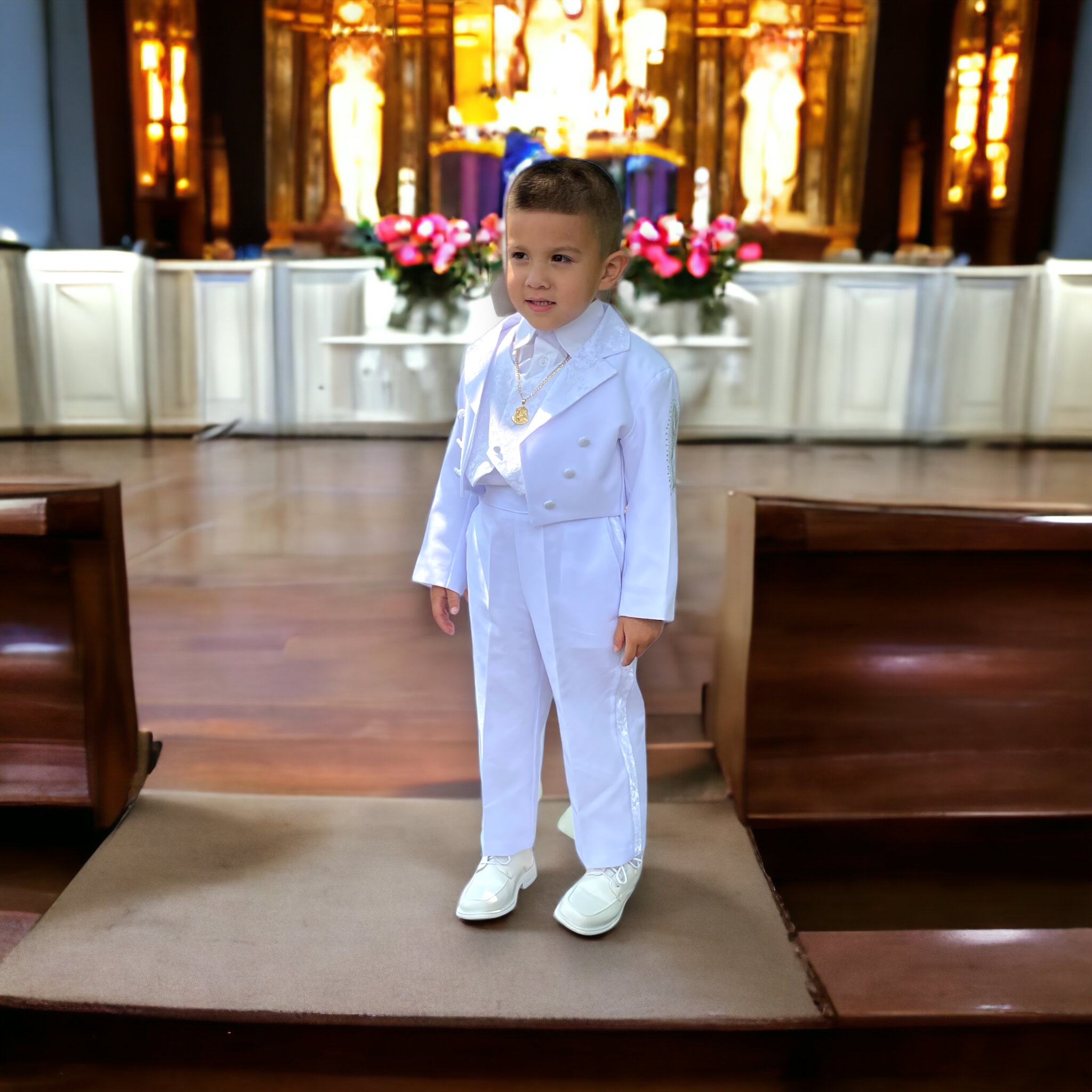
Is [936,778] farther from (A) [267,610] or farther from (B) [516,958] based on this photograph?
(A) [267,610]

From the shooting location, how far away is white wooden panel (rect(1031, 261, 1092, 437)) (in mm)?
5746

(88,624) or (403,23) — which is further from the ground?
(403,23)

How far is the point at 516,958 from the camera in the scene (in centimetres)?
Answer: 104

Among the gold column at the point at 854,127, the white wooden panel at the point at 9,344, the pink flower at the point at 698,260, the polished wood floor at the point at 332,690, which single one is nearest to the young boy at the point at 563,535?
the polished wood floor at the point at 332,690

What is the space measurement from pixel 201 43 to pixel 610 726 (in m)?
6.08

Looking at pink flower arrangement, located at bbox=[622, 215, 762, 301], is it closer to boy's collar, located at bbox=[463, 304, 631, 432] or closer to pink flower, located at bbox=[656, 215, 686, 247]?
pink flower, located at bbox=[656, 215, 686, 247]

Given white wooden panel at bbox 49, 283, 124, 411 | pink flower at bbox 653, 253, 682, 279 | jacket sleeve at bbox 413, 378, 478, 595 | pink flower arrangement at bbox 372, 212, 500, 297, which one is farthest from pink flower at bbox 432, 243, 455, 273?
jacket sleeve at bbox 413, 378, 478, 595

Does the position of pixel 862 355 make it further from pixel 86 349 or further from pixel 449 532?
pixel 449 532

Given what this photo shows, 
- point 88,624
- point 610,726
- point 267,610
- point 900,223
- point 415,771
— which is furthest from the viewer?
point 900,223

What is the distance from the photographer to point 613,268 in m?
1.04

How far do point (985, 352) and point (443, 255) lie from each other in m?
3.25

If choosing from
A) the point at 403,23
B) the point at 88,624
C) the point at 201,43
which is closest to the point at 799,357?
the point at 403,23

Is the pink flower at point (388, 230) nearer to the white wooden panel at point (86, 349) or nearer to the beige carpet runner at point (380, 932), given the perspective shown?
the white wooden panel at point (86, 349)

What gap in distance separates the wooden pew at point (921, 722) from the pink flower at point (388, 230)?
12.7 feet
